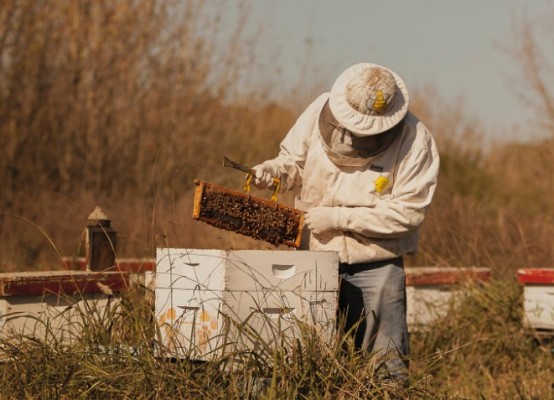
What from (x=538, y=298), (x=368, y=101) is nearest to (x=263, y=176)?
(x=368, y=101)

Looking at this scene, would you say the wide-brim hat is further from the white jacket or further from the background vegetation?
the background vegetation

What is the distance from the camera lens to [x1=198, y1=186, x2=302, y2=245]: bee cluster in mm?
4012

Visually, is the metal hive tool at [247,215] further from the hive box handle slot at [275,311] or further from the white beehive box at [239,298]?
the hive box handle slot at [275,311]

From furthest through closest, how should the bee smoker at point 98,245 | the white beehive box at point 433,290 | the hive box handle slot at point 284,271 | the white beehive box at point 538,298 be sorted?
1. the white beehive box at point 433,290
2. the white beehive box at point 538,298
3. the bee smoker at point 98,245
4. the hive box handle slot at point 284,271

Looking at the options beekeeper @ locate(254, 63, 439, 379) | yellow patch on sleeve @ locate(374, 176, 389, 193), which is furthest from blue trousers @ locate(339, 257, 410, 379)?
yellow patch on sleeve @ locate(374, 176, 389, 193)

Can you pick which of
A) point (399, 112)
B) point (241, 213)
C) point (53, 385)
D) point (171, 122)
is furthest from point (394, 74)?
point (171, 122)

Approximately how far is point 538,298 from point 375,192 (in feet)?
6.59

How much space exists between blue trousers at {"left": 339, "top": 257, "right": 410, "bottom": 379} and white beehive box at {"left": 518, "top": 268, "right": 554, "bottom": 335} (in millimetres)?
1687

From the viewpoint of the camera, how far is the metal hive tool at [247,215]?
13.1 feet

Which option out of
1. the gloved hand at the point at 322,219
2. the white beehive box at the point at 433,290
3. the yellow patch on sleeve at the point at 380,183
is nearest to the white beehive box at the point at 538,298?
the white beehive box at the point at 433,290

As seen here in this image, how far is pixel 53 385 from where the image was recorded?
12.0 ft

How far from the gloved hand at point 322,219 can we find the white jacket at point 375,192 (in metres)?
0.02

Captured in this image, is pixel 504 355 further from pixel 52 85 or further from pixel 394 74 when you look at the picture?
pixel 52 85

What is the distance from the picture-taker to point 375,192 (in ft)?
13.8
